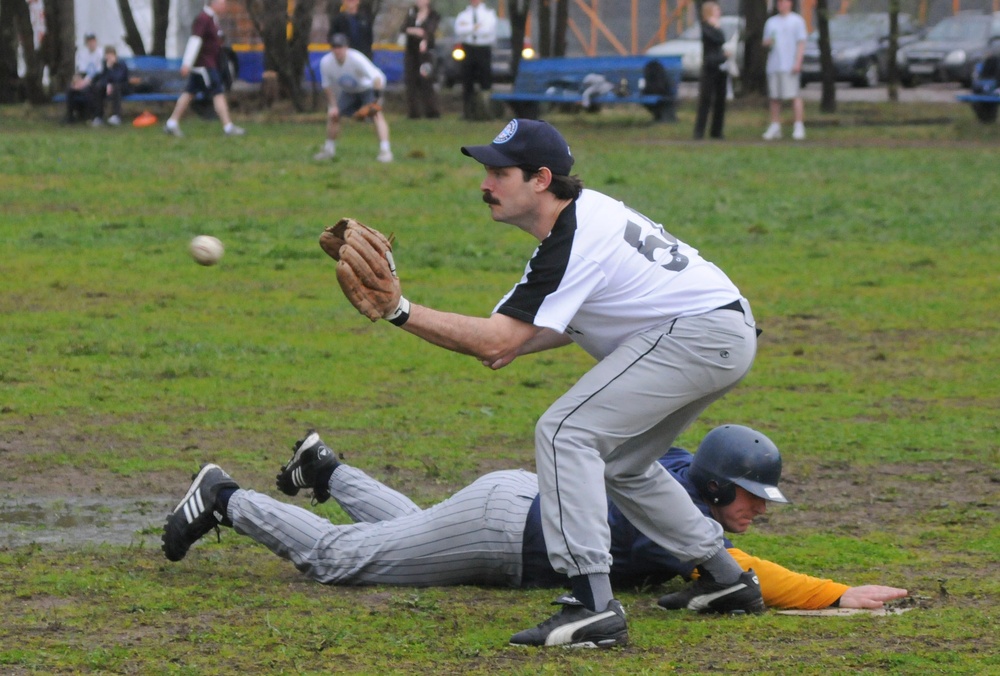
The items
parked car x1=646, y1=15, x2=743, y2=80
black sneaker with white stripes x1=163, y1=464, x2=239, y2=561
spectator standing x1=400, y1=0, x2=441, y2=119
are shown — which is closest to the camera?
black sneaker with white stripes x1=163, y1=464, x2=239, y2=561

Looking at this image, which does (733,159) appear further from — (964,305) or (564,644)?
(564,644)

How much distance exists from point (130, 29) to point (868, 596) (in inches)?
1201

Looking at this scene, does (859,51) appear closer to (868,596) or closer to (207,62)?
(207,62)

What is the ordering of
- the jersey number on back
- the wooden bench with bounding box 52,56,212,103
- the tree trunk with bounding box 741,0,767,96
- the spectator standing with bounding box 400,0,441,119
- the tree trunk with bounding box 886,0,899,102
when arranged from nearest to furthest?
the jersey number on back, the spectator standing with bounding box 400,0,441,119, the wooden bench with bounding box 52,56,212,103, the tree trunk with bounding box 741,0,767,96, the tree trunk with bounding box 886,0,899,102

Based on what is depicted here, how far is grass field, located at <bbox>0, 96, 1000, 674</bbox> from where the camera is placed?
4633 mm

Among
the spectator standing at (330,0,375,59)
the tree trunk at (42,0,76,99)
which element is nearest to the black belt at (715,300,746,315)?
the spectator standing at (330,0,375,59)

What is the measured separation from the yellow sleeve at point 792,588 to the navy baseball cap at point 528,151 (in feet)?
4.80

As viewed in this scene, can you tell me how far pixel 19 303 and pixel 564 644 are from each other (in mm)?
7339

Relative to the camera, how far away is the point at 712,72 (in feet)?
72.1

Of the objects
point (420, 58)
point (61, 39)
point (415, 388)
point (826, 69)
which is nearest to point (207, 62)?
point (420, 58)

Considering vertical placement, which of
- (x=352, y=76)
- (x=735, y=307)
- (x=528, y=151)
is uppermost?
(x=528, y=151)

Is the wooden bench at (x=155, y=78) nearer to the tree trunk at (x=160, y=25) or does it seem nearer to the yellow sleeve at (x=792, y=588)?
the tree trunk at (x=160, y=25)

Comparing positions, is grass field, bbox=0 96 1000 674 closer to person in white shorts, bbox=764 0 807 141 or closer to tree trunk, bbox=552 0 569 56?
person in white shorts, bbox=764 0 807 141

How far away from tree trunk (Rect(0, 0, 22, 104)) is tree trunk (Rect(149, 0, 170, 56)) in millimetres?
3371
